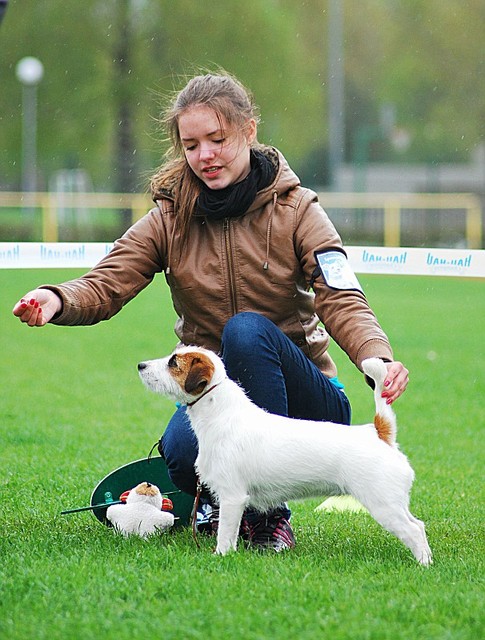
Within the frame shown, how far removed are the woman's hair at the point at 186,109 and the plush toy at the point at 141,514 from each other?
976 mm

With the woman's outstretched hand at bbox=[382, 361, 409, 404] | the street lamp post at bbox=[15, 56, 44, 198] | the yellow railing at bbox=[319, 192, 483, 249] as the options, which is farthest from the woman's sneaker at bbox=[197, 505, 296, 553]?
the street lamp post at bbox=[15, 56, 44, 198]

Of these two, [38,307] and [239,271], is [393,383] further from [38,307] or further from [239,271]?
[38,307]

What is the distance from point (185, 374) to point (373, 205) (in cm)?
2068

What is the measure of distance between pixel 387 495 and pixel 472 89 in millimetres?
30839

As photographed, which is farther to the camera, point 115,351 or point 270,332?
point 115,351

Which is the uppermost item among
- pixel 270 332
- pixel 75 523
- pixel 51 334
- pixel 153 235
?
pixel 153 235

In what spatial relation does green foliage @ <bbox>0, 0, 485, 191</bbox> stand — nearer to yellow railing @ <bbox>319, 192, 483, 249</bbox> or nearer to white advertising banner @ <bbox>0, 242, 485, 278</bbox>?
yellow railing @ <bbox>319, 192, 483, 249</bbox>

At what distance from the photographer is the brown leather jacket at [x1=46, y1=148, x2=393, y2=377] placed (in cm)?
354

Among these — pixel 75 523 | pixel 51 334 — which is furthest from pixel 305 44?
pixel 75 523

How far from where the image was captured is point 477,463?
547 cm

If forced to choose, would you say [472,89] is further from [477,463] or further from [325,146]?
[477,463]

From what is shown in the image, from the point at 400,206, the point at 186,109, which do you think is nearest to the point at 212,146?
the point at 186,109

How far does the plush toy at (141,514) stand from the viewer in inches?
144

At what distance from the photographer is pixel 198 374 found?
3203 mm
